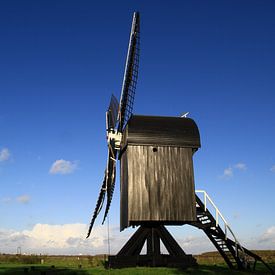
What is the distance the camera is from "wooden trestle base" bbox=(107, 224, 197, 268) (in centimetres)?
2272

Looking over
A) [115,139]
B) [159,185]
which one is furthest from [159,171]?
[115,139]

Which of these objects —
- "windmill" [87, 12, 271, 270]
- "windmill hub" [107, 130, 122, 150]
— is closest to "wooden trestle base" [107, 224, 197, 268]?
"windmill" [87, 12, 271, 270]

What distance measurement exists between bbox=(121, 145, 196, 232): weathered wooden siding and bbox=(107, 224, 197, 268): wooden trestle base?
997 millimetres

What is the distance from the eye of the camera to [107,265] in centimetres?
2297

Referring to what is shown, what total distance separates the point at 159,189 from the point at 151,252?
159 inches

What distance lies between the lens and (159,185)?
23.2 metres

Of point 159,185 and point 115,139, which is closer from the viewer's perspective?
point 159,185

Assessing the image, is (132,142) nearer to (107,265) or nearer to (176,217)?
(176,217)

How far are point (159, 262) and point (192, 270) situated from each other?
2764 millimetres

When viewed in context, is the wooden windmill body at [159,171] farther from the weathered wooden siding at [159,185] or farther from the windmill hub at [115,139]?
the windmill hub at [115,139]

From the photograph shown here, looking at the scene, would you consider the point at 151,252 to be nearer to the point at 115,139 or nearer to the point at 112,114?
the point at 115,139

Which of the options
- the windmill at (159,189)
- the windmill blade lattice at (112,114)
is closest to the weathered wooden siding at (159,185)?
the windmill at (159,189)

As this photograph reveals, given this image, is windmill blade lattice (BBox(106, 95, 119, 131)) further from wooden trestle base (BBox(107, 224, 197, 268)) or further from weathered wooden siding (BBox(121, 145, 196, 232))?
wooden trestle base (BBox(107, 224, 197, 268))

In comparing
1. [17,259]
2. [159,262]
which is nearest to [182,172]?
[159,262]
